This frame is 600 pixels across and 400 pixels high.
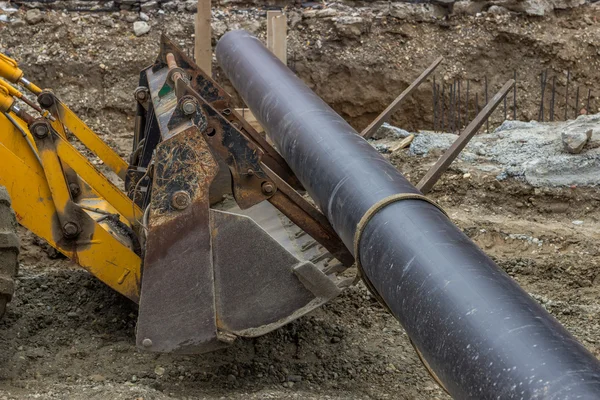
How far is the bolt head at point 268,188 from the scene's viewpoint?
160 inches

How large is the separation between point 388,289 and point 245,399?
112 centimetres

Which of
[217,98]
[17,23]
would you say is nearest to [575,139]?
[217,98]

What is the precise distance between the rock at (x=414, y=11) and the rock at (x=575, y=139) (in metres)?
4.49

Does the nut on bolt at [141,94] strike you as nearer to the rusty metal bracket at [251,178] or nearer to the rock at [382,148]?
the rusty metal bracket at [251,178]

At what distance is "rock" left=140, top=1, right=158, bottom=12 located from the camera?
1088 cm

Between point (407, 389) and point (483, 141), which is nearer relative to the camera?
point (407, 389)

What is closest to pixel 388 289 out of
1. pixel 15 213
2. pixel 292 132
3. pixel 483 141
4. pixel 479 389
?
pixel 479 389

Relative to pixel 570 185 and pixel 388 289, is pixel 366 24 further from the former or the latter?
pixel 388 289

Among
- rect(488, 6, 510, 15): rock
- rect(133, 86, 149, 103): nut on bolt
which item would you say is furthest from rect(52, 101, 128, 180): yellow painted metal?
rect(488, 6, 510, 15): rock

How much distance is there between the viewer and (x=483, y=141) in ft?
26.9

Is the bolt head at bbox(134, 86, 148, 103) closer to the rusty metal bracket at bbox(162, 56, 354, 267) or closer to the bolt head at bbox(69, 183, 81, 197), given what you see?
the bolt head at bbox(69, 183, 81, 197)

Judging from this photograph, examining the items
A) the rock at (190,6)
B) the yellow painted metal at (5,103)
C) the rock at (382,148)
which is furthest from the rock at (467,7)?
the yellow painted metal at (5,103)

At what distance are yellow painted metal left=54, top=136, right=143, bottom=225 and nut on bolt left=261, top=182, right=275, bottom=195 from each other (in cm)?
104

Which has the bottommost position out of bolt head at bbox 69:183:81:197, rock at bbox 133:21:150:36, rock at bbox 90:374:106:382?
rock at bbox 133:21:150:36
